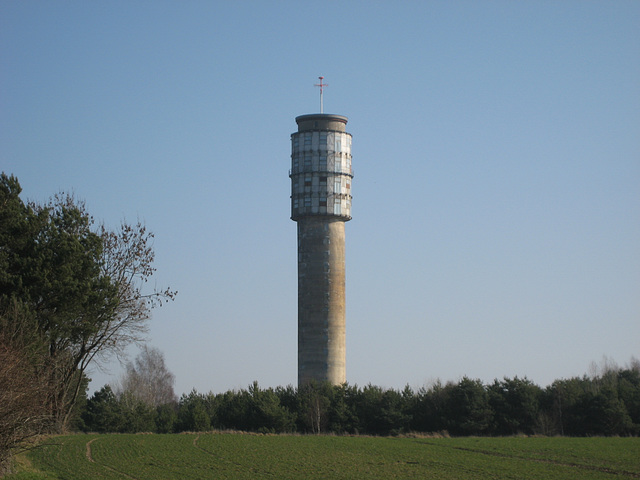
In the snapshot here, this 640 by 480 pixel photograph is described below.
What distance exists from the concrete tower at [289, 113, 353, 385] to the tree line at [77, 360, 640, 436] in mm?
7159

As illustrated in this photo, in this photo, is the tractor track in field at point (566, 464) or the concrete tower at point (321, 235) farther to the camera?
the concrete tower at point (321, 235)

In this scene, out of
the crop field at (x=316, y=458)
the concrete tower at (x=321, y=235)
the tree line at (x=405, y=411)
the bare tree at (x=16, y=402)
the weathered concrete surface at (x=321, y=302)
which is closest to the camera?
the bare tree at (x=16, y=402)

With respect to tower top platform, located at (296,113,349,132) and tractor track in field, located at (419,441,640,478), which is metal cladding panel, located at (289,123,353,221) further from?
tractor track in field, located at (419,441,640,478)

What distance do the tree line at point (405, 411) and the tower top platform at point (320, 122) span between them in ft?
81.7

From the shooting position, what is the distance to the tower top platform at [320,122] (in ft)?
269

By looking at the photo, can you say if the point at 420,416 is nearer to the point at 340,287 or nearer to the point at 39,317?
the point at 340,287

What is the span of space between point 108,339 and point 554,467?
992 inches

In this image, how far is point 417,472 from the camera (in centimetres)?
3594

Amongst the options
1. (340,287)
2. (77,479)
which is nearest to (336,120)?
(340,287)

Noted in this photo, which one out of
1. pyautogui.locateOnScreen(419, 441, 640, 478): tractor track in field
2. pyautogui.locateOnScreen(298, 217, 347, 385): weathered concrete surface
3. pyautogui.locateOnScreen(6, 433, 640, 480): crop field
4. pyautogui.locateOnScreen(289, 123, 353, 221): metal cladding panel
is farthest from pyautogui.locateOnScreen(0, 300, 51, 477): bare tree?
pyautogui.locateOnScreen(289, 123, 353, 221): metal cladding panel

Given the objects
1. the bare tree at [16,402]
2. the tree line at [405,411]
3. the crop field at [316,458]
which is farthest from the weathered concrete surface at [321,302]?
the bare tree at [16,402]

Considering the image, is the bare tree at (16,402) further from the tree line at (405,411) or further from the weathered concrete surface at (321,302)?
the weathered concrete surface at (321,302)

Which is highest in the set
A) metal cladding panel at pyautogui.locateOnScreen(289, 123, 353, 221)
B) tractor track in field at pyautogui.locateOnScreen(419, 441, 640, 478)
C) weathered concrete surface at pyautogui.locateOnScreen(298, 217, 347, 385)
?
metal cladding panel at pyautogui.locateOnScreen(289, 123, 353, 221)

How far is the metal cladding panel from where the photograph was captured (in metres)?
79.8
